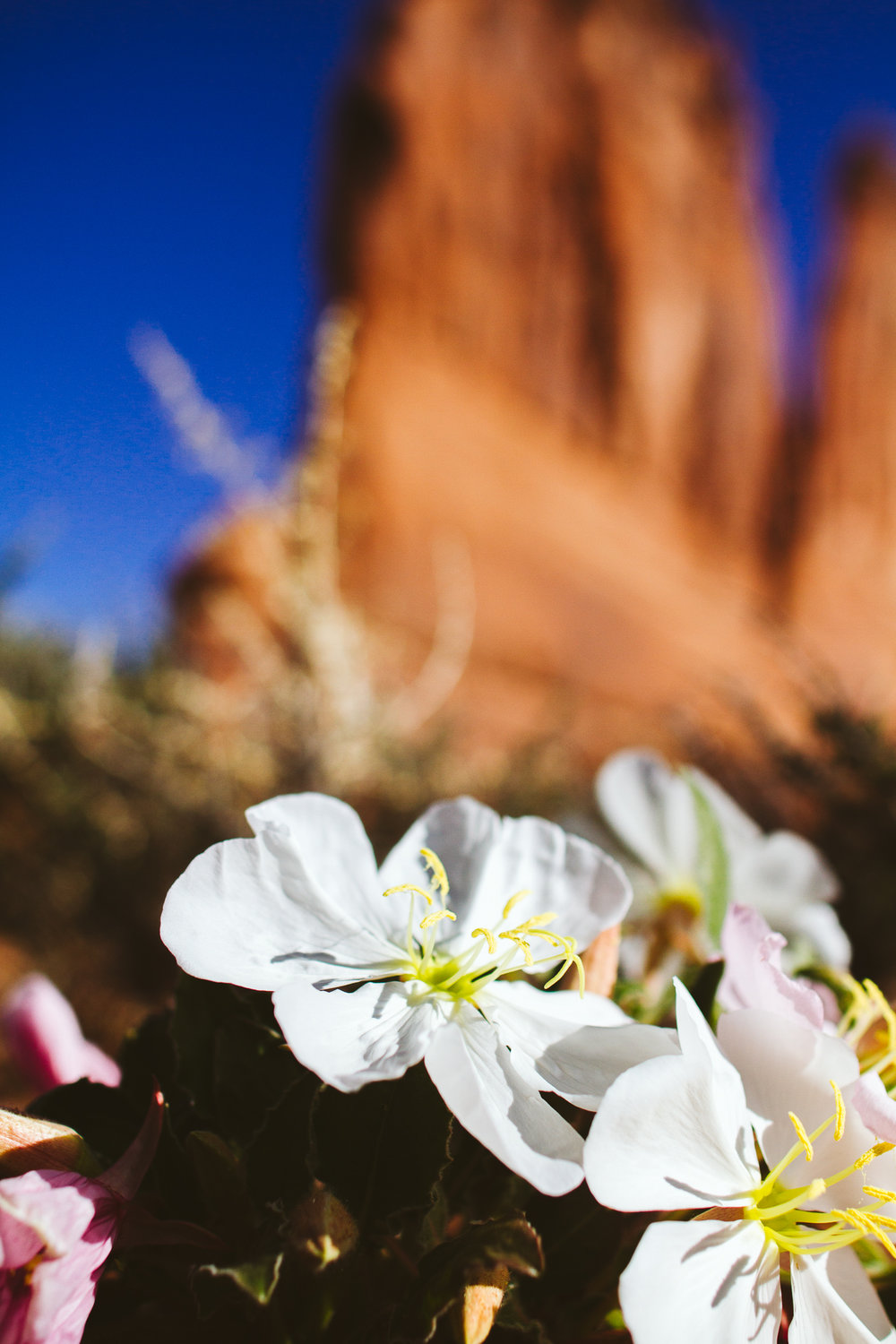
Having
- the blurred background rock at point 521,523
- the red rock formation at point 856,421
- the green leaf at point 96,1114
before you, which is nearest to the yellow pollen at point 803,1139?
the green leaf at point 96,1114

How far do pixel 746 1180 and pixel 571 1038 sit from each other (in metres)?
0.06

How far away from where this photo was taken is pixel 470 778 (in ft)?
5.07

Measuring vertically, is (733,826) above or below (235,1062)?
above

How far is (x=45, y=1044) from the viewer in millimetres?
356

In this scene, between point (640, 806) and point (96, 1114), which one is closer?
point (96, 1114)

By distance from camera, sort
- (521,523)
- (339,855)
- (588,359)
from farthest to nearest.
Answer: (588,359) → (521,523) → (339,855)

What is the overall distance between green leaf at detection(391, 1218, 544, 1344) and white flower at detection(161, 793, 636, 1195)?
0.8 inches

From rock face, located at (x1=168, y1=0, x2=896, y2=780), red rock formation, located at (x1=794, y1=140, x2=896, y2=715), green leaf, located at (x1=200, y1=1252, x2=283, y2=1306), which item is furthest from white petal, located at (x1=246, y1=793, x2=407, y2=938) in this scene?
red rock formation, located at (x1=794, y1=140, x2=896, y2=715)

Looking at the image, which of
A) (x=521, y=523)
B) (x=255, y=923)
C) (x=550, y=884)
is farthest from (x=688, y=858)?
(x=521, y=523)

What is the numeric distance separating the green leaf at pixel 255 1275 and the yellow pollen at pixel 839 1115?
5.9 inches

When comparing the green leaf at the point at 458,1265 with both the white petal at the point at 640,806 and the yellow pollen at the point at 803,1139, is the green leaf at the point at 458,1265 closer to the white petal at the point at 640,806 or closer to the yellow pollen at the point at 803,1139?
the yellow pollen at the point at 803,1139

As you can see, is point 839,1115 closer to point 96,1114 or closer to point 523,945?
point 523,945

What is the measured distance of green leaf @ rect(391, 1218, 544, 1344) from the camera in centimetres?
20

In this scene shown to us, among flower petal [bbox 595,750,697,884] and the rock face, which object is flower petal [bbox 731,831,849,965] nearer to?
flower petal [bbox 595,750,697,884]
